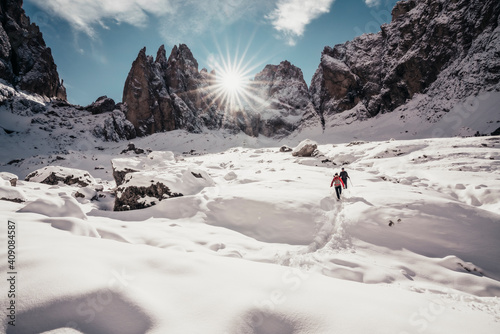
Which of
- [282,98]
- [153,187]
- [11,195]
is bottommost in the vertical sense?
[11,195]

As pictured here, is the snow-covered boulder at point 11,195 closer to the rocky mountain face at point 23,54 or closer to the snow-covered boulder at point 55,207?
the snow-covered boulder at point 55,207

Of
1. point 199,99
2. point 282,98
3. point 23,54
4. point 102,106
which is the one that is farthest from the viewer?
point 282,98

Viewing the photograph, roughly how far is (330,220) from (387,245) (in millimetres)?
1636

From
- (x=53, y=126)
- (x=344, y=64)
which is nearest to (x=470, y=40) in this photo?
(x=344, y=64)

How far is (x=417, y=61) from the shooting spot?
41.2m

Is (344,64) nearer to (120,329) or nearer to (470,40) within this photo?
(470,40)

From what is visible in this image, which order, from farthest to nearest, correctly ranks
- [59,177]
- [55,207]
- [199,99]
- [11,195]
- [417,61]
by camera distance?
[199,99] → [417,61] → [59,177] → [11,195] → [55,207]

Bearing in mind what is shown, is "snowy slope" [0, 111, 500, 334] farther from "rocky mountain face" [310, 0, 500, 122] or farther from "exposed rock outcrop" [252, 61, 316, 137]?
"exposed rock outcrop" [252, 61, 316, 137]

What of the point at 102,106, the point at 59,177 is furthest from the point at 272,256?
the point at 102,106

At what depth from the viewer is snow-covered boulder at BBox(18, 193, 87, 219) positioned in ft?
15.2

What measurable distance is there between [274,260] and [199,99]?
213 ft

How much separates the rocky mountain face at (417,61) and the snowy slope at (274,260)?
3244cm

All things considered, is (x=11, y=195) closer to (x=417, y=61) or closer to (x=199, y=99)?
(x=417, y=61)

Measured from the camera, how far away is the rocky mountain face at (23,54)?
137ft
